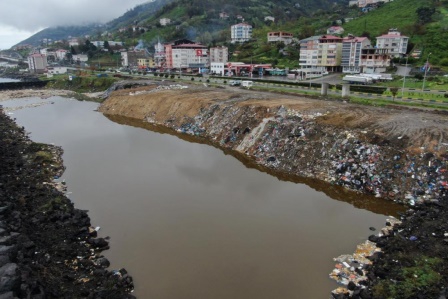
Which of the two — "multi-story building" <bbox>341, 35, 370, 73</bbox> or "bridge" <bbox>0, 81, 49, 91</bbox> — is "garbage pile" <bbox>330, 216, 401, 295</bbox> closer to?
"multi-story building" <bbox>341, 35, 370, 73</bbox>

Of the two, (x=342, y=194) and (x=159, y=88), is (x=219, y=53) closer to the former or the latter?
(x=159, y=88)

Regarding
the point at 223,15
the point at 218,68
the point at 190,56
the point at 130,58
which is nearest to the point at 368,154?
the point at 218,68

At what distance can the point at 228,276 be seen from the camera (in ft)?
38.1

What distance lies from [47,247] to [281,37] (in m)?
92.5

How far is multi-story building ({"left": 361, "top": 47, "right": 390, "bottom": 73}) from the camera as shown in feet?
202

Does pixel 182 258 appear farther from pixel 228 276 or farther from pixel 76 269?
pixel 76 269

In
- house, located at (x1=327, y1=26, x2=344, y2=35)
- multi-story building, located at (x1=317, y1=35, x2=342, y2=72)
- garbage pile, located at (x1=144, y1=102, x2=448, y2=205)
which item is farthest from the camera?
house, located at (x1=327, y1=26, x2=344, y2=35)

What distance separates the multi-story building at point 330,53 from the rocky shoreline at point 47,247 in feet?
202

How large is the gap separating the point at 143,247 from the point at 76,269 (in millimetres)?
2645

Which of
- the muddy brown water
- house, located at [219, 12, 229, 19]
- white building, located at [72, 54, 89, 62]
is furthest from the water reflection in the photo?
house, located at [219, 12, 229, 19]

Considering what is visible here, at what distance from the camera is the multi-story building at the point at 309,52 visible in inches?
2744

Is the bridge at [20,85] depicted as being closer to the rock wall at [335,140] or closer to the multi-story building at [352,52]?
the rock wall at [335,140]

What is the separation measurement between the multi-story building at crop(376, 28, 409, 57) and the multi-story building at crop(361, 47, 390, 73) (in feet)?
18.2

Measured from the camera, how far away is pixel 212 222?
15430 millimetres
